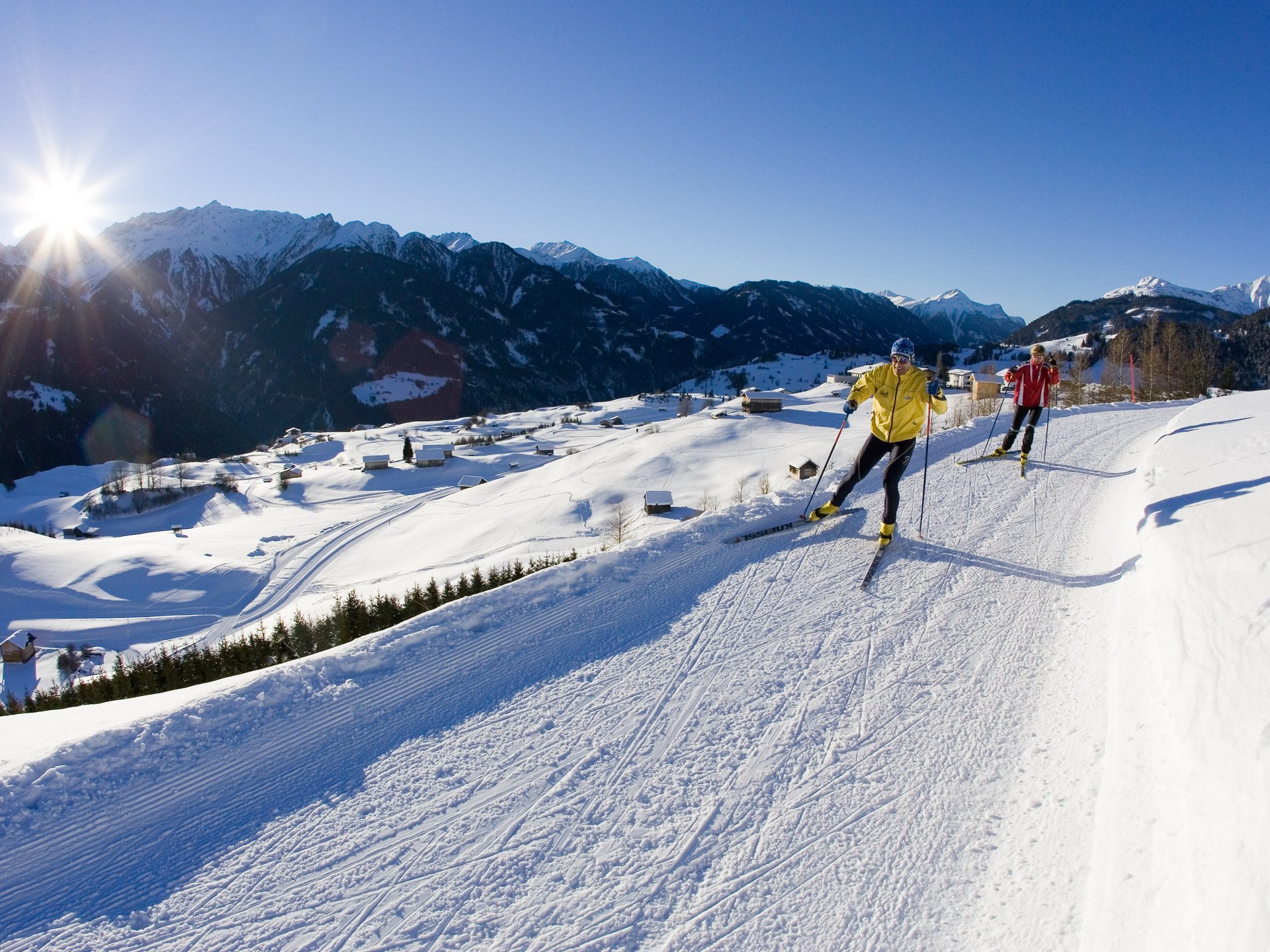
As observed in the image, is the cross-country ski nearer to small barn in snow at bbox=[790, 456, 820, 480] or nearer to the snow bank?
small barn in snow at bbox=[790, 456, 820, 480]

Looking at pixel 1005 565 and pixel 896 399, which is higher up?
pixel 896 399

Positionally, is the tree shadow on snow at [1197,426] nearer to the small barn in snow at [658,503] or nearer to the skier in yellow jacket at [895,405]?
the skier in yellow jacket at [895,405]

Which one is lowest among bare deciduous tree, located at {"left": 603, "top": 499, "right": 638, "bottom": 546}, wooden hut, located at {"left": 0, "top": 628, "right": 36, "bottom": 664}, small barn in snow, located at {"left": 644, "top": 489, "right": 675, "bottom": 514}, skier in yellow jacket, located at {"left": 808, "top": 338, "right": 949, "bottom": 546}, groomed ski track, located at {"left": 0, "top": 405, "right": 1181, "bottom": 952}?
wooden hut, located at {"left": 0, "top": 628, "right": 36, "bottom": 664}

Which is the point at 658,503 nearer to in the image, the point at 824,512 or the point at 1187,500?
the point at 824,512

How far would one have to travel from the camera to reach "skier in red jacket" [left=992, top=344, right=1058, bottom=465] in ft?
35.1

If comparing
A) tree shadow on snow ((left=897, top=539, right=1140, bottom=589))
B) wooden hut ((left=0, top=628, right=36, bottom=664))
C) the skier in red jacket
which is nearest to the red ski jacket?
the skier in red jacket

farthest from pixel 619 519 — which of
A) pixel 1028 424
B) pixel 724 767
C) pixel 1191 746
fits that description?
pixel 1191 746

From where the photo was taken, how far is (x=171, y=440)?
160625mm

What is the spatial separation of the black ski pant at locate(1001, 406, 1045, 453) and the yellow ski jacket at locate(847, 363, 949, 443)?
489cm

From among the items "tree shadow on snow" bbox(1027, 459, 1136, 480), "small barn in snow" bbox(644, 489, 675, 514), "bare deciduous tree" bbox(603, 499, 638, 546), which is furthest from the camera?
"small barn in snow" bbox(644, 489, 675, 514)

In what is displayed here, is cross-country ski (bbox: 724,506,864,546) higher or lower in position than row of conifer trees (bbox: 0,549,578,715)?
higher

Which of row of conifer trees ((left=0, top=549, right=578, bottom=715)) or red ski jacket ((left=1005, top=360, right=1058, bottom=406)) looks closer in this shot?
row of conifer trees ((left=0, top=549, right=578, bottom=715))

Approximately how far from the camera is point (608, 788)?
3441mm

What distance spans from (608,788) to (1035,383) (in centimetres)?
Result: 1101
